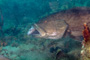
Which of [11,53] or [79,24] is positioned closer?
[79,24]

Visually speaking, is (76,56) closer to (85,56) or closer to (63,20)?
(85,56)

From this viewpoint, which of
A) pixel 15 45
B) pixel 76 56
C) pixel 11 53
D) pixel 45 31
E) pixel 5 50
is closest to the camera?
pixel 76 56

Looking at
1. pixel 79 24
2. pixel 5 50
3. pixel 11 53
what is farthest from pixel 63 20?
pixel 5 50

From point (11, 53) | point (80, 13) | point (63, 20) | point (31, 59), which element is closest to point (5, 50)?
point (11, 53)

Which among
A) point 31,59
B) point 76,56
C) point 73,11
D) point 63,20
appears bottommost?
point 31,59

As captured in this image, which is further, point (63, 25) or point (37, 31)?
point (37, 31)

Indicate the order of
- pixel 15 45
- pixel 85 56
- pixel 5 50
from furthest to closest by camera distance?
1. pixel 15 45
2. pixel 5 50
3. pixel 85 56

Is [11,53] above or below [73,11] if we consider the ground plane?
below
